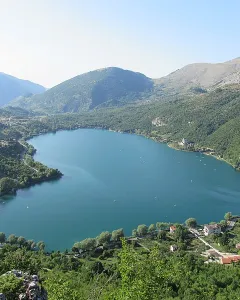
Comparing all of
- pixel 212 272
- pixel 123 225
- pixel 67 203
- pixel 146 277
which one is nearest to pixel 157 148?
pixel 67 203

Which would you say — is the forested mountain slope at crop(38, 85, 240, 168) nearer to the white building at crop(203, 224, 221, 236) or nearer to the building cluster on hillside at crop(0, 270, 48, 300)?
the white building at crop(203, 224, 221, 236)

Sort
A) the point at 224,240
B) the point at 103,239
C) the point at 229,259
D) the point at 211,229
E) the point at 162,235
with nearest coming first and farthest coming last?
the point at 229,259, the point at 224,240, the point at 103,239, the point at 162,235, the point at 211,229

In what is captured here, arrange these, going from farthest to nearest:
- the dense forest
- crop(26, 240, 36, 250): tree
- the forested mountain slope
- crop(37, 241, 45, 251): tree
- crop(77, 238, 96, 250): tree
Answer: the forested mountain slope
crop(26, 240, 36, 250): tree
crop(37, 241, 45, 251): tree
crop(77, 238, 96, 250): tree
the dense forest

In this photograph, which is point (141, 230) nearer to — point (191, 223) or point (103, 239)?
point (103, 239)

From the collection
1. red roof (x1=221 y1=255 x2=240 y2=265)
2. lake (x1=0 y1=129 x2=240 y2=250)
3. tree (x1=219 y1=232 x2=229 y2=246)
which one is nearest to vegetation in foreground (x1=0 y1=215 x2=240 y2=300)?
red roof (x1=221 y1=255 x2=240 y2=265)

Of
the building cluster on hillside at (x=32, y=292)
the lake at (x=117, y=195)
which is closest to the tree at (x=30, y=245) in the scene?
the lake at (x=117, y=195)

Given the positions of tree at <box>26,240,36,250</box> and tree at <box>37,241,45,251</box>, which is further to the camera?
tree at <box>26,240,36,250</box>

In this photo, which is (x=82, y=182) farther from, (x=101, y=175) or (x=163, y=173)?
(x=163, y=173)

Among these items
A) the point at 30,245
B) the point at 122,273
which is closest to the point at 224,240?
the point at 30,245

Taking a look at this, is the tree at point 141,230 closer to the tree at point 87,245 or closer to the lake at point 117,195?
the lake at point 117,195
